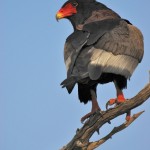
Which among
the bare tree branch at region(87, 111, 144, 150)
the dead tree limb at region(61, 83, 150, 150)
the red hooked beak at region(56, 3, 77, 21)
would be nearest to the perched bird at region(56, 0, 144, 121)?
the red hooked beak at region(56, 3, 77, 21)

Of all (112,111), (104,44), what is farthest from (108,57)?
(112,111)

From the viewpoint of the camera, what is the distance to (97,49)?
1169cm

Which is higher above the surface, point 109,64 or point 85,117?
point 109,64

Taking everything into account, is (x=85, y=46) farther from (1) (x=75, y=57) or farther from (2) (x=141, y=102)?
(2) (x=141, y=102)

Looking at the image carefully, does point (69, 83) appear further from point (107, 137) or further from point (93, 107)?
point (93, 107)

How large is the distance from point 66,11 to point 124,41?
5.38 feet

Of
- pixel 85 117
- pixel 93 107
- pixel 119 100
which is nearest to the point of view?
pixel 119 100

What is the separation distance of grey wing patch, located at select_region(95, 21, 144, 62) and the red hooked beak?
1.14 m

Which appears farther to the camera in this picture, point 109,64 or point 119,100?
point 119,100

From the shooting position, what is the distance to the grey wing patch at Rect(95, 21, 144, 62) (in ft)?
38.9

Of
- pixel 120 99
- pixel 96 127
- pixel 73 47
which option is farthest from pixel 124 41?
pixel 96 127

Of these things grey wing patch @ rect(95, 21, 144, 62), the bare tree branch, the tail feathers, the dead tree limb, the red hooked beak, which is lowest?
the bare tree branch

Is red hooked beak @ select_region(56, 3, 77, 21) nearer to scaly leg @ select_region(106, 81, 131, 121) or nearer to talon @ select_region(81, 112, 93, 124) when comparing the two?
scaly leg @ select_region(106, 81, 131, 121)

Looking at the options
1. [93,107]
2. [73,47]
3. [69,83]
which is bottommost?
[93,107]
